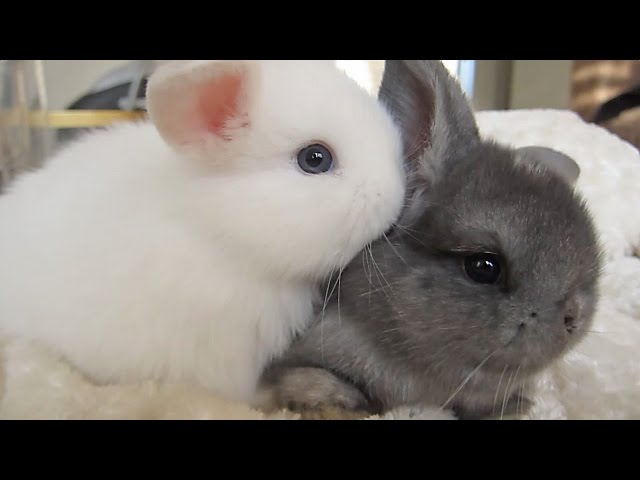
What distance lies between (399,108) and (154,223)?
0.42 m

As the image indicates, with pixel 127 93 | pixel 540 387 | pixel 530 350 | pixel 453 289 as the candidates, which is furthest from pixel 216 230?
pixel 127 93

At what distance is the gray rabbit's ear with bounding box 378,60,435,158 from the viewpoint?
0.93m

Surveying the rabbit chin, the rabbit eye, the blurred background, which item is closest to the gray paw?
the rabbit chin

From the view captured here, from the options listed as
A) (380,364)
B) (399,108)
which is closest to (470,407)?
(380,364)

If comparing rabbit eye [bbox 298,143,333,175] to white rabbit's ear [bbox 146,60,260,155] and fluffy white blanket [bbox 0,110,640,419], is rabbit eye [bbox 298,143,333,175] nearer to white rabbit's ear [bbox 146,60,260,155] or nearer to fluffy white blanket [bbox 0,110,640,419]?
white rabbit's ear [bbox 146,60,260,155]

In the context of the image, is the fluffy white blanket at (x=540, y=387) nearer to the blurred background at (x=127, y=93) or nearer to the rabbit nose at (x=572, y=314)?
the rabbit nose at (x=572, y=314)

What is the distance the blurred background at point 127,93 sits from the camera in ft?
5.98

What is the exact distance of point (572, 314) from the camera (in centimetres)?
78

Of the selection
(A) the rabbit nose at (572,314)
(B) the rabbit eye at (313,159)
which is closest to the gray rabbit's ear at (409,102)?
(B) the rabbit eye at (313,159)

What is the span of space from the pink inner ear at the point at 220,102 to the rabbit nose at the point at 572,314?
1.62 ft

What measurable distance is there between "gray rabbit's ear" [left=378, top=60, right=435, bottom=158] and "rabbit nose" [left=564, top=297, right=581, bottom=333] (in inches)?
12.0

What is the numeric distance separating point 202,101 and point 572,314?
0.55 meters
